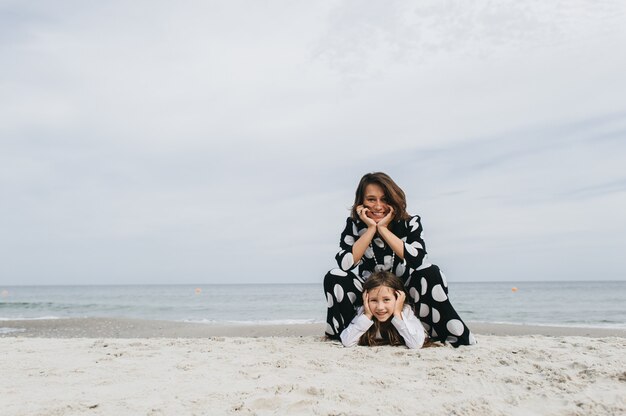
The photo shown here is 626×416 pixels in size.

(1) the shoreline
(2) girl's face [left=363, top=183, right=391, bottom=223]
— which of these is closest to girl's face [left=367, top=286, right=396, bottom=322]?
(2) girl's face [left=363, top=183, right=391, bottom=223]

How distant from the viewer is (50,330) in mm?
10109

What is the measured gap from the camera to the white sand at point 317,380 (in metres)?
2.47

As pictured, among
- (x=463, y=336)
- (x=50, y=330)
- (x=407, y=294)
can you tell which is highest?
(x=407, y=294)

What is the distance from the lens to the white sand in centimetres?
247

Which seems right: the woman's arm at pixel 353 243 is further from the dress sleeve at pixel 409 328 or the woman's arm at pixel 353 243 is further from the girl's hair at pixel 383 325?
the dress sleeve at pixel 409 328

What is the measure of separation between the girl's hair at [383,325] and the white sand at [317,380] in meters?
0.21

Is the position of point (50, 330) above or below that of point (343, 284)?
below

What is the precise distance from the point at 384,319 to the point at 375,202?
3.44 ft

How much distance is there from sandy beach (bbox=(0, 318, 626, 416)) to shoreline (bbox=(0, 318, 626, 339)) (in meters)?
3.35

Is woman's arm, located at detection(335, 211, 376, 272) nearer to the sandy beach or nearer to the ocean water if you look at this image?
the sandy beach

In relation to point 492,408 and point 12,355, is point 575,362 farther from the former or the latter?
point 12,355

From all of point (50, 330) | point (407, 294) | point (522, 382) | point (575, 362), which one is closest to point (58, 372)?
point (407, 294)

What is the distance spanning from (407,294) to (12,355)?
3513mm

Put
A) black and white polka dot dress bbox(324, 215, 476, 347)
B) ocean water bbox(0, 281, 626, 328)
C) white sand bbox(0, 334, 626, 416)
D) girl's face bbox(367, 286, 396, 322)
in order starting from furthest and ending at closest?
ocean water bbox(0, 281, 626, 328), black and white polka dot dress bbox(324, 215, 476, 347), girl's face bbox(367, 286, 396, 322), white sand bbox(0, 334, 626, 416)
